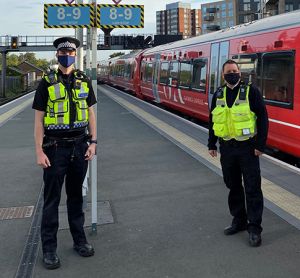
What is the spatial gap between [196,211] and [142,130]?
689 cm

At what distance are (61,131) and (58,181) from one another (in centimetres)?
45

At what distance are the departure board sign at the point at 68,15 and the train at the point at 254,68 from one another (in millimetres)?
4170

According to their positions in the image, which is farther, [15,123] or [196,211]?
[15,123]

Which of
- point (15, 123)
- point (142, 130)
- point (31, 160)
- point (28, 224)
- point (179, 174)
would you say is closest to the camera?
point (28, 224)

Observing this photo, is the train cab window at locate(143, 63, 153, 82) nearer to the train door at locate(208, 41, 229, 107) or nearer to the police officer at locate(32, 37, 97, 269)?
the train door at locate(208, 41, 229, 107)

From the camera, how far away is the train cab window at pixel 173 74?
651 inches

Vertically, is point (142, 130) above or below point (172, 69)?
below

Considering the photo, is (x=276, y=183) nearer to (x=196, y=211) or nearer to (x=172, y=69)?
(x=196, y=211)

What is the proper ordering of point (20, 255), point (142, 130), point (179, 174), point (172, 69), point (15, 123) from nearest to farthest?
point (20, 255), point (179, 174), point (142, 130), point (15, 123), point (172, 69)

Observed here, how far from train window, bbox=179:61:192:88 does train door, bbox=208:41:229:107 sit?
7.25 feet

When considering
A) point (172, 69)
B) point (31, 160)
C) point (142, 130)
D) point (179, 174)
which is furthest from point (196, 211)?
point (172, 69)

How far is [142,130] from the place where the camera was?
1202cm

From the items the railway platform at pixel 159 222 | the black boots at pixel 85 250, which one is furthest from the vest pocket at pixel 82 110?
the railway platform at pixel 159 222

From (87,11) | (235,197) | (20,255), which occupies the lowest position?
(20,255)
